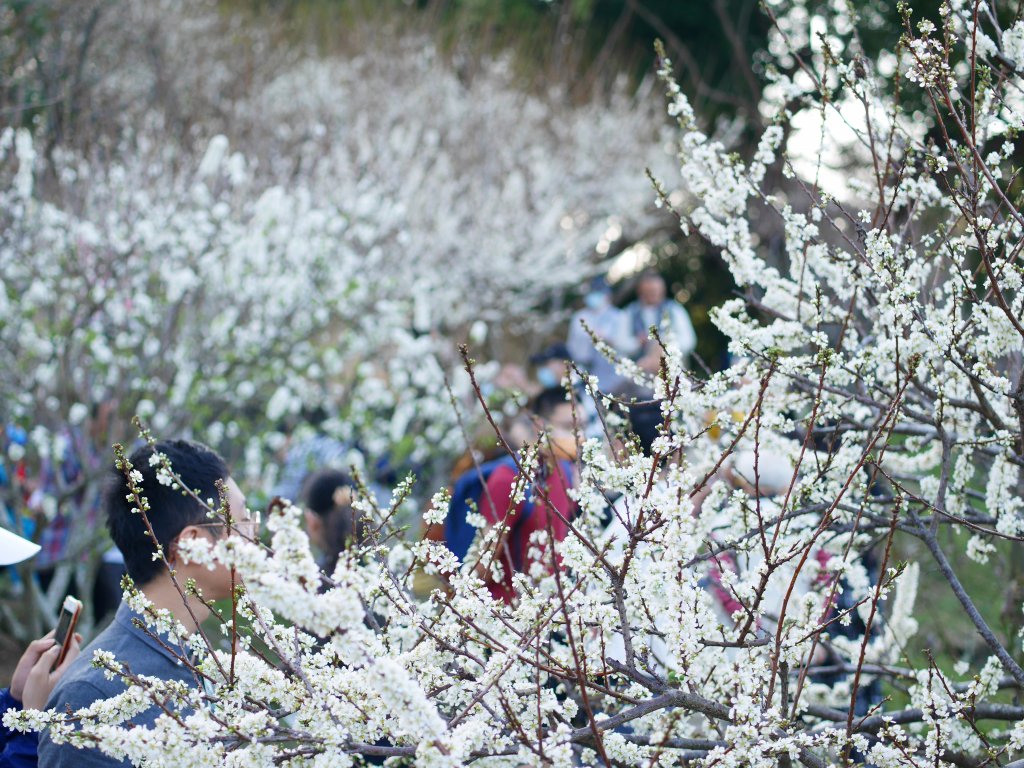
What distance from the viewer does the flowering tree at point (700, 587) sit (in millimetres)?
1848

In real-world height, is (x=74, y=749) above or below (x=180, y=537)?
below

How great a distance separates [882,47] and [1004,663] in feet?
34.1

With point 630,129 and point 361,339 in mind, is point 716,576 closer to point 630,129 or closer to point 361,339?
point 361,339

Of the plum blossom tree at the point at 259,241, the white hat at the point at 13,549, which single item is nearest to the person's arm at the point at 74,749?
the white hat at the point at 13,549

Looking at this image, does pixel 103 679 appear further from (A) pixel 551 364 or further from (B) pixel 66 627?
(A) pixel 551 364

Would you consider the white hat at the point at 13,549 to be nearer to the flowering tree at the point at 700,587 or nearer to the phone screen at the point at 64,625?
the phone screen at the point at 64,625

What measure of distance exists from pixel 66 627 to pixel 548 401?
2.65 m

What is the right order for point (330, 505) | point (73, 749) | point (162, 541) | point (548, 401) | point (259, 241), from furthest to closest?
point (259, 241)
point (548, 401)
point (330, 505)
point (162, 541)
point (73, 749)

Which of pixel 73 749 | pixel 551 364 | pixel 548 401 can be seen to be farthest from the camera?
pixel 551 364

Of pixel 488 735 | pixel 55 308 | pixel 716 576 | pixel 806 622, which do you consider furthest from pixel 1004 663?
pixel 55 308

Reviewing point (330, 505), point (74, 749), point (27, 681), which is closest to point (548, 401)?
point (330, 505)

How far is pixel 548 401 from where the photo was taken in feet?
15.8

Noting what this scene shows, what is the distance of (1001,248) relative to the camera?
3.40 metres

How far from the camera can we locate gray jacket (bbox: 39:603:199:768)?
2.23 m
